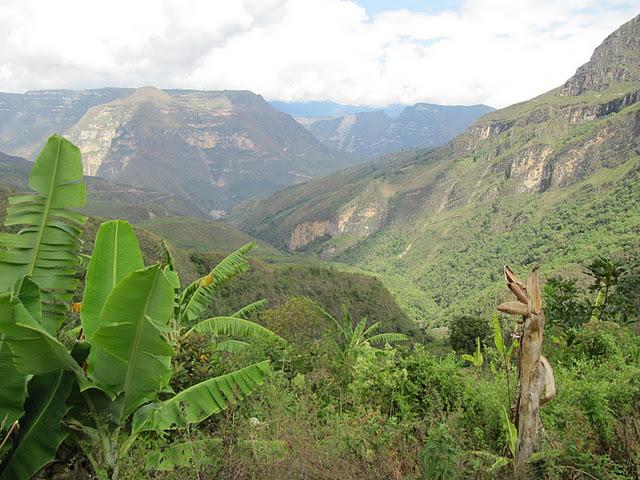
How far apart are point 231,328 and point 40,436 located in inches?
194

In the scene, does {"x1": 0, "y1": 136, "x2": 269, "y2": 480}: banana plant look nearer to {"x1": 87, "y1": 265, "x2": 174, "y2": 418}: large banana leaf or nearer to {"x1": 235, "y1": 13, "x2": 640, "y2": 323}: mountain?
{"x1": 87, "y1": 265, "x2": 174, "y2": 418}: large banana leaf

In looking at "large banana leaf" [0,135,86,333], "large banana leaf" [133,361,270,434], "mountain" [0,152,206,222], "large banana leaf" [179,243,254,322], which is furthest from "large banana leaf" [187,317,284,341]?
"mountain" [0,152,206,222]

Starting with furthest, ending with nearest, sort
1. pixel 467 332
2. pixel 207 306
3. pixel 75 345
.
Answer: pixel 467 332
pixel 207 306
pixel 75 345

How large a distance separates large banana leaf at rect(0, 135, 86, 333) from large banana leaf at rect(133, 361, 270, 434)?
3.24 feet

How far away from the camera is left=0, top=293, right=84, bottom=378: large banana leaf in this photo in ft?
7.75

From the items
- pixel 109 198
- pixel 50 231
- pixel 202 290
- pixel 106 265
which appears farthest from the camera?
pixel 109 198

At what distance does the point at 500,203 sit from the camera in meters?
117

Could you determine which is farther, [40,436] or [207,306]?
[207,306]

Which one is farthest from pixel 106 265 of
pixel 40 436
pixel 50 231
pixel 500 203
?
pixel 500 203

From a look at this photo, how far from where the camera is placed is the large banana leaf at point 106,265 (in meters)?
3.09

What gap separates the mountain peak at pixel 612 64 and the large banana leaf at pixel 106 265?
147m

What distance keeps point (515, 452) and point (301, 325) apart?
32.8ft

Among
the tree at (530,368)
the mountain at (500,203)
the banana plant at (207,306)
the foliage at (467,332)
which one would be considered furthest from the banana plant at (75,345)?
the mountain at (500,203)

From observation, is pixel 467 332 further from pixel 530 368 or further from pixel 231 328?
pixel 530 368
